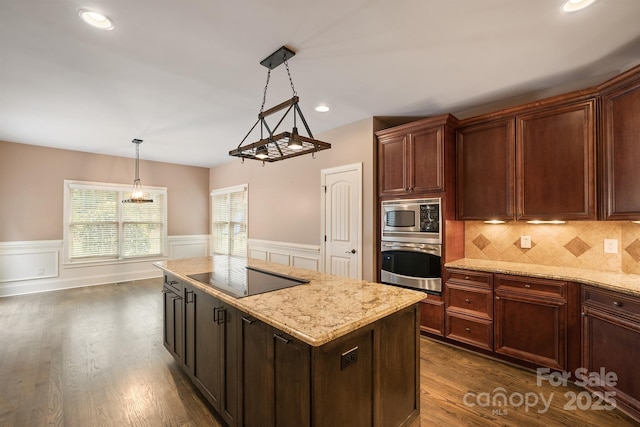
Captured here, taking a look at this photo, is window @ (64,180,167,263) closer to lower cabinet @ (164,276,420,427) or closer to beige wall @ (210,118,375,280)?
beige wall @ (210,118,375,280)

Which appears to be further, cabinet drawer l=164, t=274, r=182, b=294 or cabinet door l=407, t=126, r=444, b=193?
cabinet door l=407, t=126, r=444, b=193

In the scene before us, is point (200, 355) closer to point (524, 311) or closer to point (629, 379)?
point (524, 311)

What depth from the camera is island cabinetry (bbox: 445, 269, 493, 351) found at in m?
2.83

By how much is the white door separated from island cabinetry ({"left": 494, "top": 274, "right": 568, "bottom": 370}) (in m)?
1.61

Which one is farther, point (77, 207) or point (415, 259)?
point (77, 207)

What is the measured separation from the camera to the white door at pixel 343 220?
3.83 meters

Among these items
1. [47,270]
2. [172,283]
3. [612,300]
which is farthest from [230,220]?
[612,300]

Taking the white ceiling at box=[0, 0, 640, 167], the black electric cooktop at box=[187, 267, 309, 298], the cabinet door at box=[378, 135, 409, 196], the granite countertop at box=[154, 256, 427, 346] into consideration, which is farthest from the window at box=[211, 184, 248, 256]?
the granite countertop at box=[154, 256, 427, 346]

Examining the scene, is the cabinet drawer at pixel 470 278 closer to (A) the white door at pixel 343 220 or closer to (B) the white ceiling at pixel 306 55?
(A) the white door at pixel 343 220

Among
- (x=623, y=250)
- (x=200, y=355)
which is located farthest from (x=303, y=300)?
(x=623, y=250)

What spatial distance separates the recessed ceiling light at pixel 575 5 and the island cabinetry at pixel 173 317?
11.0 ft

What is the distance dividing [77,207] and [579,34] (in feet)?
25.3

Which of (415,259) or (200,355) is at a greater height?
(415,259)

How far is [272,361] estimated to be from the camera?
4.73 ft
